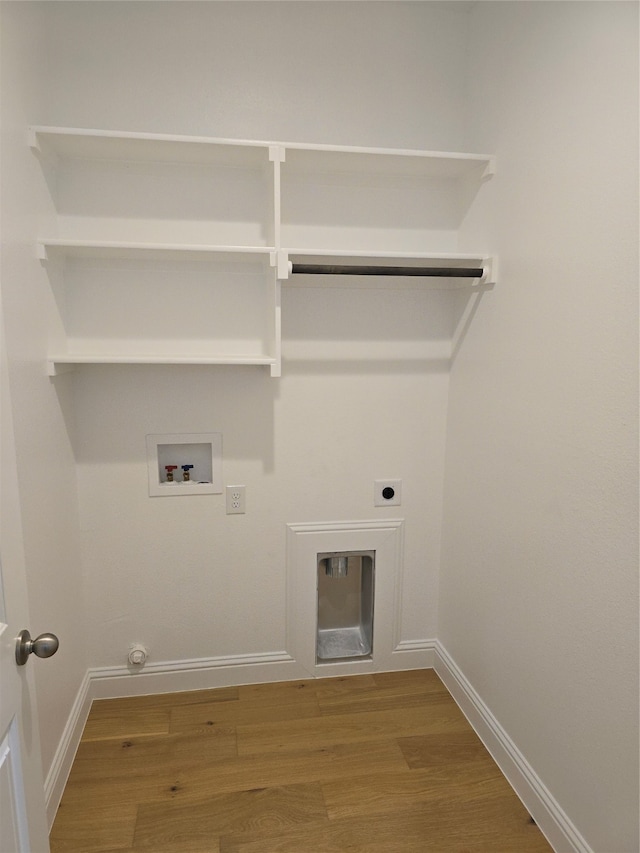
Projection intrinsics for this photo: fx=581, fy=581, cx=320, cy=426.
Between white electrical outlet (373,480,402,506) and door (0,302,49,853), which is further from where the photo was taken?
white electrical outlet (373,480,402,506)

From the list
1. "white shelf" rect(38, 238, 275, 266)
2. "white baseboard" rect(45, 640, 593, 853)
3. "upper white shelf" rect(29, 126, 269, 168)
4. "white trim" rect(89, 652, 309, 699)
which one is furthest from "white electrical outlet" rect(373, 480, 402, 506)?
"upper white shelf" rect(29, 126, 269, 168)

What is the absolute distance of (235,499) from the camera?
2355mm

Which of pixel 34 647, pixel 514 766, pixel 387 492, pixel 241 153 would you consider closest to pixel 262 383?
pixel 387 492

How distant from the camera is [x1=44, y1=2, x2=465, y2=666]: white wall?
2051mm

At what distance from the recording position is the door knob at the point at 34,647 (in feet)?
3.49

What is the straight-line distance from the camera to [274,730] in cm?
222

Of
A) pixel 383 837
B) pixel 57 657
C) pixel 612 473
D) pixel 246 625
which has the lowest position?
pixel 383 837

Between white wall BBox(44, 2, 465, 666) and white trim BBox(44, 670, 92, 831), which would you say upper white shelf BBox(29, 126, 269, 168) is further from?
white trim BBox(44, 670, 92, 831)

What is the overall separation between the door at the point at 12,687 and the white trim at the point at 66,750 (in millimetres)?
623

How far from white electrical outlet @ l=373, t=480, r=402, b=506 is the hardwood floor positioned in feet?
2.60

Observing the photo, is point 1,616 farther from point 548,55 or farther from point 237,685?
point 548,55

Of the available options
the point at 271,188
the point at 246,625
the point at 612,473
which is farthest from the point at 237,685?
the point at 271,188

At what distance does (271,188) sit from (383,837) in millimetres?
2102

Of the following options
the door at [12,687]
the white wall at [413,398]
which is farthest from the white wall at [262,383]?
the door at [12,687]
